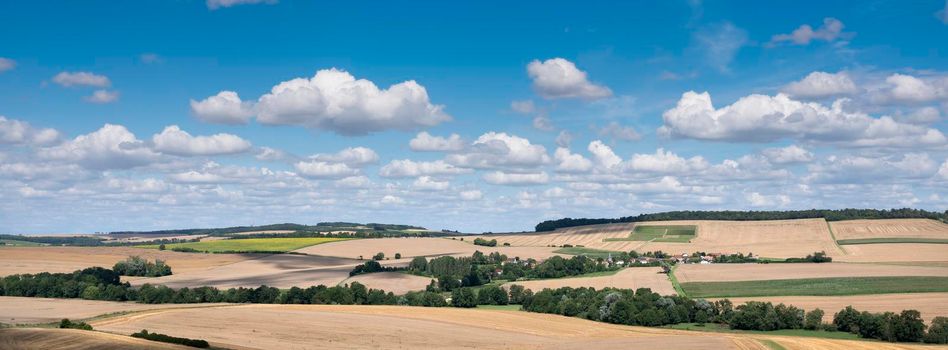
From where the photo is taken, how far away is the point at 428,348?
59438 millimetres

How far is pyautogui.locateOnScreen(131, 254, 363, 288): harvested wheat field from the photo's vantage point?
384ft

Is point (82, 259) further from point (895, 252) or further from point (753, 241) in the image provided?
point (895, 252)

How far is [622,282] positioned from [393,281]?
112 ft

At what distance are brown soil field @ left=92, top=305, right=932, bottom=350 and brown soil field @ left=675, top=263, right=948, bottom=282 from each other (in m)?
39.5

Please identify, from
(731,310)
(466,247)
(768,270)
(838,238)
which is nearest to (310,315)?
(731,310)

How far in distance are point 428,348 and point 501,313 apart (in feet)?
98.8

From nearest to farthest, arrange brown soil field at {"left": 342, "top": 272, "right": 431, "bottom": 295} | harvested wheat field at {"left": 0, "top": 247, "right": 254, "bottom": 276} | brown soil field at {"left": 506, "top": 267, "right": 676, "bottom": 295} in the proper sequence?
brown soil field at {"left": 506, "top": 267, "right": 676, "bottom": 295}
brown soil field at {"left": 342, "top": 272, "right": 431, "bottom": 295}
harvested wheat field at {"left": 0, "top": 247, "right": 254, "bottom": 276}

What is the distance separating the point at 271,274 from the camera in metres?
130

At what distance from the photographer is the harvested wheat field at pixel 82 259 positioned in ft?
400

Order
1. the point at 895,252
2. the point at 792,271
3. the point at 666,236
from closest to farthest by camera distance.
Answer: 1. the point at 792,271
2. the point at 895,252
3. the point at 666,236

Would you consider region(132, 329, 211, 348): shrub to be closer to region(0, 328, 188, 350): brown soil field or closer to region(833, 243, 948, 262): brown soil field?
region(0, 328, 188, 350): brown soil field

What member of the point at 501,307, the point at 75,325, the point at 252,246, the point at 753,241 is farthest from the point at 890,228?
the point at 75,325

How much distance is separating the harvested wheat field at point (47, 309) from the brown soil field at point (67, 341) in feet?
59.8

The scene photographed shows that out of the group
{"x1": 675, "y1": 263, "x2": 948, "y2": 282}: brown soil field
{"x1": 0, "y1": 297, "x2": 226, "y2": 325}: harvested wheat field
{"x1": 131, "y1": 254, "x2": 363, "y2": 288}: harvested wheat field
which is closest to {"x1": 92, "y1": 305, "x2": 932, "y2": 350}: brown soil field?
{"x1": 0, "y1": 297, "x2": 226, "y2": 325}: harvested wheat field
